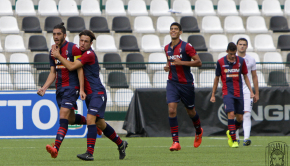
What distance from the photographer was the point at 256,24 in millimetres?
18531

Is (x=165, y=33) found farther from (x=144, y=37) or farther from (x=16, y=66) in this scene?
(x=16, y=66)

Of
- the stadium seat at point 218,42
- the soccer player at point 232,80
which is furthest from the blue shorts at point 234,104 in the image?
the stadium seat at point 218,42

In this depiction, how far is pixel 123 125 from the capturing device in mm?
12602

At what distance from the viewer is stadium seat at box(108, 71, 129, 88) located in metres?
12.9

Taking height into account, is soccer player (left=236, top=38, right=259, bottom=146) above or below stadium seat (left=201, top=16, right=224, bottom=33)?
below

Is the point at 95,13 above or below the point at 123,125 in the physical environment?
above

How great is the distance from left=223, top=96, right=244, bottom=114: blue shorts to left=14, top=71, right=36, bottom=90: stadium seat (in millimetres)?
5686

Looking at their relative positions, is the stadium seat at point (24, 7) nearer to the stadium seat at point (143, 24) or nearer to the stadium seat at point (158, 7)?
the stadium seat at point (143, 24)

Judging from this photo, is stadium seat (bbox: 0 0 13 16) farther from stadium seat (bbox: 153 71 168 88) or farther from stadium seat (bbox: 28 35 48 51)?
stadium seat (bbox: 153 71 168 88)

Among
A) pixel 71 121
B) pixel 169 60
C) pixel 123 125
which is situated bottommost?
pixel 123 125

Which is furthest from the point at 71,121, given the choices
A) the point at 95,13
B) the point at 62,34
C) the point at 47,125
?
the point at 95,13

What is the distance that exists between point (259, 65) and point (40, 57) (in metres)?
6.67

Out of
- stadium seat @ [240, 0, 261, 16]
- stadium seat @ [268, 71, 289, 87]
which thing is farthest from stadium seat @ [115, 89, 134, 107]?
stadium seat @ [240, 0, 261, 16]

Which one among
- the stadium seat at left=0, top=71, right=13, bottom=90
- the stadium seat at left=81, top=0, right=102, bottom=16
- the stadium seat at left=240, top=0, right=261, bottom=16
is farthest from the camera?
the stadium seat at left=240, top=0, right=261, bottom=16
